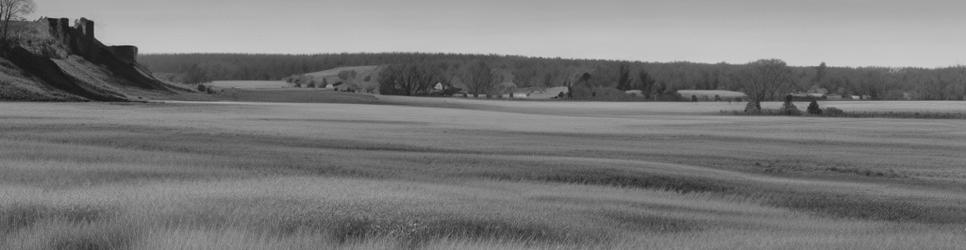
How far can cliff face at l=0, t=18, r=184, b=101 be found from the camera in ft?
274

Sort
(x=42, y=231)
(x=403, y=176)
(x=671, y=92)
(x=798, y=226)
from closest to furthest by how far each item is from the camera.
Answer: (x=42, y=231) < (x=798, y=226) < (x=403, y=176) < (x=671, y=92)

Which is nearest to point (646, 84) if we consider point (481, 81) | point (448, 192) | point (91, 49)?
point (481, 81)

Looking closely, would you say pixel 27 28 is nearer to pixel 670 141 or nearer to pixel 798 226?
pixel 670 141

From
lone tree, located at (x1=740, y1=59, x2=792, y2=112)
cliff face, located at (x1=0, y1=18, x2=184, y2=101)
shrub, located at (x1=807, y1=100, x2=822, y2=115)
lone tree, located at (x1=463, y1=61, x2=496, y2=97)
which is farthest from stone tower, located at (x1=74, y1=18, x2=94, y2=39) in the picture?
lone tree, located at (x1=740, y1=59, x2=792, y2=112)

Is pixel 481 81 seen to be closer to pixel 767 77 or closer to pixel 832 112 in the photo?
pixel 767 77

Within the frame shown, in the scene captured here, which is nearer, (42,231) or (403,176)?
(42,231)

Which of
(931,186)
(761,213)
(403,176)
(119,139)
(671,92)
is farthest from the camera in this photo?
(671,92)

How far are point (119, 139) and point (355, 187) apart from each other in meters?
17.7

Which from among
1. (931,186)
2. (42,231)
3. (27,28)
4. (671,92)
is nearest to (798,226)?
(42,231)

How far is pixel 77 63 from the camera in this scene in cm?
11256

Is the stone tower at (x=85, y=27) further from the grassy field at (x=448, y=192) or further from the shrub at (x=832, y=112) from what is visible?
the grassy field at (x=448, y=192)

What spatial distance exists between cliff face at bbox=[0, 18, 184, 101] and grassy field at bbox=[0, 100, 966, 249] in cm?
4576

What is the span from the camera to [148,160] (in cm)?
2448

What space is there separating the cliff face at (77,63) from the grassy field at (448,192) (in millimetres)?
45760
